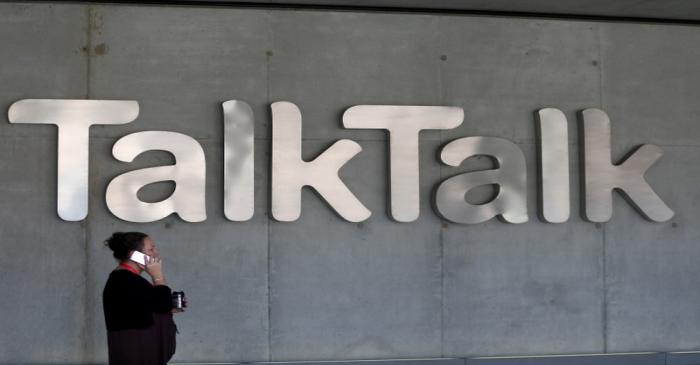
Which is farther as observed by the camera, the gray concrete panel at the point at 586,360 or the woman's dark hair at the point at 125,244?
the gray concrete panel at the point at 586,360

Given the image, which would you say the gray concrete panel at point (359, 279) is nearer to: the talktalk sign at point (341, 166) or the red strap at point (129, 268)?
the talktalk sign at point (341, 166)

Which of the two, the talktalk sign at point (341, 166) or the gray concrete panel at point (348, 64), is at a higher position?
the gray concrete panel at point (348, 64)

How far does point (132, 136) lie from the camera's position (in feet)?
23.5

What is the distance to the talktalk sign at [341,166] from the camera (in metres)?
7.12

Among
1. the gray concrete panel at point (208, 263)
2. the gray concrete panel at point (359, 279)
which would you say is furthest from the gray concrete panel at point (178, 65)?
the gray concrete panel at point (359, 279)

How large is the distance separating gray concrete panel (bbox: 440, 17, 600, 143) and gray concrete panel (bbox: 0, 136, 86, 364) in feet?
9.55

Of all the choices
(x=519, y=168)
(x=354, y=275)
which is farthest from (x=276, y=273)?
(x=519, y=168)

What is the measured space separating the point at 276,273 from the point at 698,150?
3.49m

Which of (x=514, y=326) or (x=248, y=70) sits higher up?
(x=248, y=70)

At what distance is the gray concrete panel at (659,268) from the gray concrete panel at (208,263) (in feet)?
8.97

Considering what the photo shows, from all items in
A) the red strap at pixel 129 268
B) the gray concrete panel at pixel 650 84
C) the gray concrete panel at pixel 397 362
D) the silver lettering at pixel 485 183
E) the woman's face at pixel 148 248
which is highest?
the gray concrete panel at pixel 650 84

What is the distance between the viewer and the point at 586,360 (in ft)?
25.4

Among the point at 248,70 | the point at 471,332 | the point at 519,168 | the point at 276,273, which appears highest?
the point at 248,70

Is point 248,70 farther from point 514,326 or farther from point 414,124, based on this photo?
point 514,326
